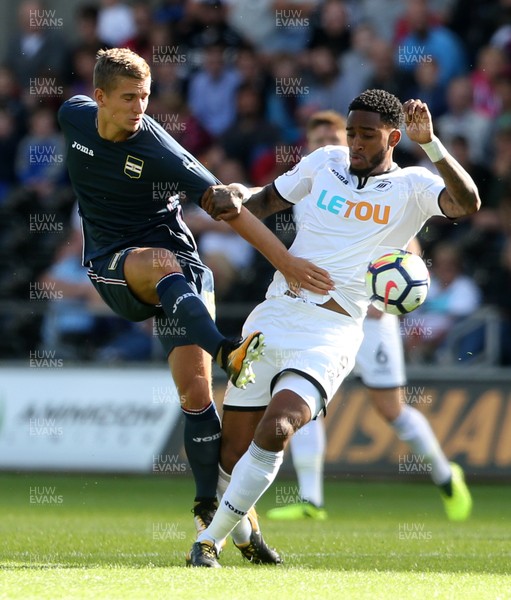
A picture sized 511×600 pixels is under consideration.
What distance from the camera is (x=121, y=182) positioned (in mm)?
6914

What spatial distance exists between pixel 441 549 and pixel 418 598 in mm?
→ 2264

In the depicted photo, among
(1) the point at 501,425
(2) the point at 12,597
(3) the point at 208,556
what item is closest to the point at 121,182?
(3) the point at 208,556

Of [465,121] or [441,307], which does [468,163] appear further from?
[441,307]

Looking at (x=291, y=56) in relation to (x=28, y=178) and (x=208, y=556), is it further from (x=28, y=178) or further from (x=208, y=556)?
(x=208, y=556)

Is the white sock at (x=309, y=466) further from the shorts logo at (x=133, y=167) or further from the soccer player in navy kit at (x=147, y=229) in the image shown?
the shorts logo at (x=133, y=167)

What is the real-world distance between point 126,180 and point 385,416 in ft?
11.5

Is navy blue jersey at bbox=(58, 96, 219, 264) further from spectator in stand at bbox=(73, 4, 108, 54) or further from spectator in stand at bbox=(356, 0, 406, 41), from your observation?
spectator in stand at bbox=(73, 4, 108, 54)

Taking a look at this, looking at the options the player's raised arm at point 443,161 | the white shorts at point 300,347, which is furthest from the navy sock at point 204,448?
the player's raised arm at point 443,161

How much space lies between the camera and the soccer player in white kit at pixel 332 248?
6.31 metres

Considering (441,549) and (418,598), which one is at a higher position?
(418,598)

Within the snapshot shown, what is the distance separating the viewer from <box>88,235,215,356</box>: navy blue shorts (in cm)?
677

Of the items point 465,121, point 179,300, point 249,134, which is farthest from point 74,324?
point 179,300

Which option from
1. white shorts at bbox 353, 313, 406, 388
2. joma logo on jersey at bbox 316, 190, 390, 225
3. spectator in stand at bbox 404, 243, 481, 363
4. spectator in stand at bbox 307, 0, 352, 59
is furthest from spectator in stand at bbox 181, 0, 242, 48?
joma logo on jersey at bbox 316, 190, 390, 225

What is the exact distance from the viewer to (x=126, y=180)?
690 centimetres
